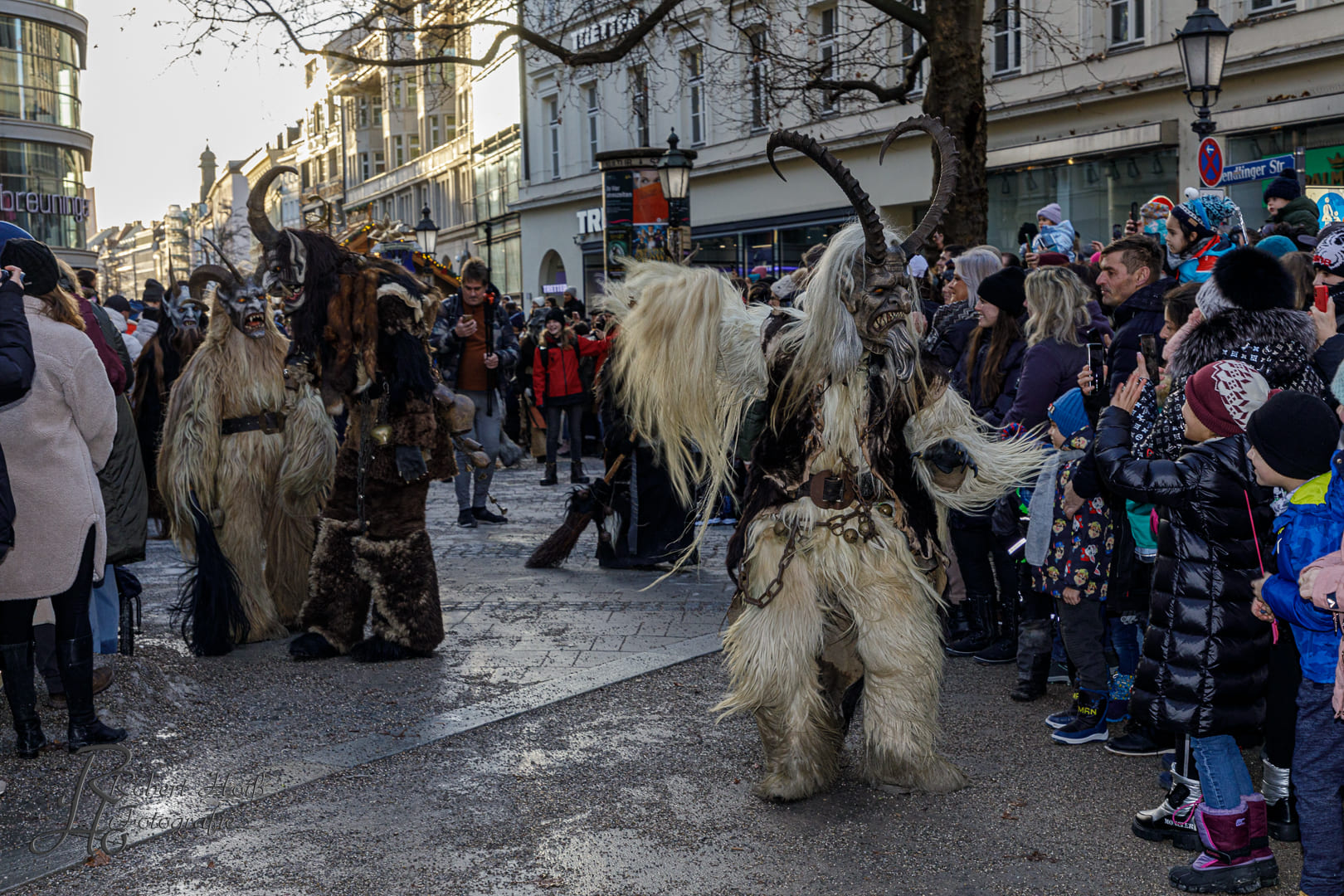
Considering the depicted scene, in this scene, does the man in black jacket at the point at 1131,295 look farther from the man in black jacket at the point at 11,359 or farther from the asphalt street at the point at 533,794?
the man in black jacket at the point at 11,359

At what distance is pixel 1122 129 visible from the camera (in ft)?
57.3

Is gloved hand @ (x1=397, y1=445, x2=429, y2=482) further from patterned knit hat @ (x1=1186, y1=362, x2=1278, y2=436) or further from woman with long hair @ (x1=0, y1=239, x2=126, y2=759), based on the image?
patterned knit hat @ (x1=1186, y1=362, x2=1278, y2=436)

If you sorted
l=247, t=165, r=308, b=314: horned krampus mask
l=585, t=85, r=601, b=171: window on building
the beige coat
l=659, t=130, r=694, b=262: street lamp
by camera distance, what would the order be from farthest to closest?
l=585, t=85, r=601, b=171: window on building
l=659, t=130, r=694, b=262: street lamp
l=247, t=165, r=308, b=314: horned krampus mask
the beige coat

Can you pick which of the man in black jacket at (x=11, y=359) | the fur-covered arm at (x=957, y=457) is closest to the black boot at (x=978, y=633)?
the fur-covered arm at (x=957, y=457)

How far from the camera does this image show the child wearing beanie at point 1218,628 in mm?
3734

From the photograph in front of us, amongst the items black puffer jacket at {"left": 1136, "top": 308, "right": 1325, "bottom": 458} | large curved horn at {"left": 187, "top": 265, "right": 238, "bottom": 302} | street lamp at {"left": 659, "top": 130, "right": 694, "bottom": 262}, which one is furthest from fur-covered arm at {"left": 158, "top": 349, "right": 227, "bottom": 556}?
street lamp at {"left": 659, "top": 130, "right": 694, "bottom": 262}

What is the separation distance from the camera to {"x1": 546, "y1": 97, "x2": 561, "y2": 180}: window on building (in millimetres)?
35000

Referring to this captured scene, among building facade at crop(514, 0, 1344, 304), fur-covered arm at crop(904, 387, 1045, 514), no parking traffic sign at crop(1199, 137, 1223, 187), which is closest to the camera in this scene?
fur-covered arm at crop(904, 387, 1045, 514)

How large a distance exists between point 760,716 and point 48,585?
8.82ft

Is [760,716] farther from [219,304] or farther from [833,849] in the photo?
[219,304]

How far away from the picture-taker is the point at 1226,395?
150 inches

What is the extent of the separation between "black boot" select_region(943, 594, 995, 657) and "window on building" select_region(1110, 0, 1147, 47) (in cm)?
1327

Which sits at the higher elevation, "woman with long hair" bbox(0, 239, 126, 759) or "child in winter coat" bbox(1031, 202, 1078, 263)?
"child in winter coat" bbox(1031, 202, 1078, 263)

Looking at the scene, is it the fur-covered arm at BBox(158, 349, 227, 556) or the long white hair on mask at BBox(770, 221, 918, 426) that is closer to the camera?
the long white hair on mask at BBox(770, 221, 918, 426)
